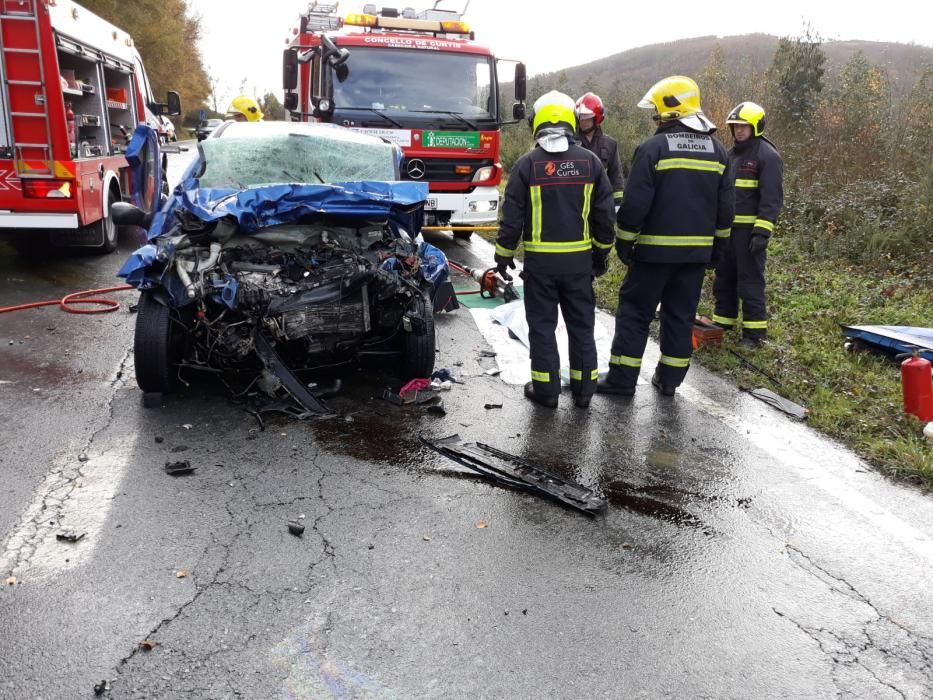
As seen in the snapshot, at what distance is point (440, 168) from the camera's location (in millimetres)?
9609

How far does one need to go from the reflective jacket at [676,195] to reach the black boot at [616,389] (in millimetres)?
892

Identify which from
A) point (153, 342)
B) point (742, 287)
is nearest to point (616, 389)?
point (742, 287)

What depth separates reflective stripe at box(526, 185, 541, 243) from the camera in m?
4.83

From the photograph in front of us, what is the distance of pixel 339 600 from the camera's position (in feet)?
9.35

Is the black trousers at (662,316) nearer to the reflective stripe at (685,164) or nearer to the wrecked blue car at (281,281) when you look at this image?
the reflective stripe at (685,164)

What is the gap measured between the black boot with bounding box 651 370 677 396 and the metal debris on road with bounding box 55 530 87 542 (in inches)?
146

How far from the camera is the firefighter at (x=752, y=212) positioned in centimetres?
621

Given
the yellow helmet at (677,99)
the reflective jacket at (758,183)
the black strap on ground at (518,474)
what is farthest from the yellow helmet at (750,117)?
the black strap on ground at (518,474)

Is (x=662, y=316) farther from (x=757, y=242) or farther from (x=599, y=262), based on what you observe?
(x=757, y=242)

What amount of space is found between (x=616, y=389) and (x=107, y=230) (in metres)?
7.05

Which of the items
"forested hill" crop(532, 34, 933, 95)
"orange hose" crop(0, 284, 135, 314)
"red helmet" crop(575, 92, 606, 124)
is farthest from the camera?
"forested hill" crop(532, 34, 933, 95)

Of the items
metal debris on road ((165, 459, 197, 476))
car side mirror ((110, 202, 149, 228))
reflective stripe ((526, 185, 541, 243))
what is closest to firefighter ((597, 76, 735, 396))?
reflective stripe ((526, 185, 541, 243))

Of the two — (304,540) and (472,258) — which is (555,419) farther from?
(472,258)

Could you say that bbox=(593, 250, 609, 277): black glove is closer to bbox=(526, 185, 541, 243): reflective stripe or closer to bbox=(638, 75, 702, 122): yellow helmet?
bbox=(526, 185, 541, 243): reflective stripe
